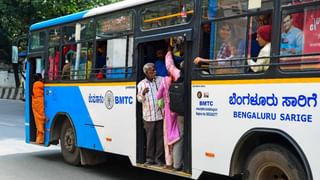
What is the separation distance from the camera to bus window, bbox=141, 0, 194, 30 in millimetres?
6838

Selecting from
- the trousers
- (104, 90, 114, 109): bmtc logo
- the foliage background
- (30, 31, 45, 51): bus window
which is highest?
the foliage background

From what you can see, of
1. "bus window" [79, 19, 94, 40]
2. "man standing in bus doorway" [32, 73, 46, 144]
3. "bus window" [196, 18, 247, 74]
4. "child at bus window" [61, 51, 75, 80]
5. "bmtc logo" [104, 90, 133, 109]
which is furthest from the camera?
"man standing in bus doorway" [32, 73, 46, 144]

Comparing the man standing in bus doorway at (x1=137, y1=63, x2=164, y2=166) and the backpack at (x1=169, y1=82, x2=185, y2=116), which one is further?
the man standing in bus doorway at (x1=137, y1=63, x2=164, y2=166)

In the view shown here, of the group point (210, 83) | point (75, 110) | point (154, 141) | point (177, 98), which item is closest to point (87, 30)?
point (75, 110)

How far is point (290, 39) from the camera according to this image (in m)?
5.38

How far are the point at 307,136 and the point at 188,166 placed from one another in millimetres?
1982

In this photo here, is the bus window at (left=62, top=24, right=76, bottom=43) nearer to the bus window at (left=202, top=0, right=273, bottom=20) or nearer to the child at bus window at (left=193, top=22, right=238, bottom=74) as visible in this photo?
the bus window at (left=202, top=0, right=273, bottom=20)

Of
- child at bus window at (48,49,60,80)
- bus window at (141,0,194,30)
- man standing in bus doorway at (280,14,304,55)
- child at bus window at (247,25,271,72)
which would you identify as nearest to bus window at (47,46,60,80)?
child at bus window at (48,49,60,80)

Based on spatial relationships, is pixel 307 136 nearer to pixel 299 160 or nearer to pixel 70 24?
pixel 299 160

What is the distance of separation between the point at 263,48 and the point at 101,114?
3.65m

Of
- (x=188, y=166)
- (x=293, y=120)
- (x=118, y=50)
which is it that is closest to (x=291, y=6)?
(x=293, y=120)

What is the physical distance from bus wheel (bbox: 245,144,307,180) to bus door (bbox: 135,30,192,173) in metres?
1.07

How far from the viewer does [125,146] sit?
26.2 feet

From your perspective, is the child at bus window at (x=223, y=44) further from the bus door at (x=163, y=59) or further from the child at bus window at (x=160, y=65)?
the child at bus window at (x=160, y=65)
